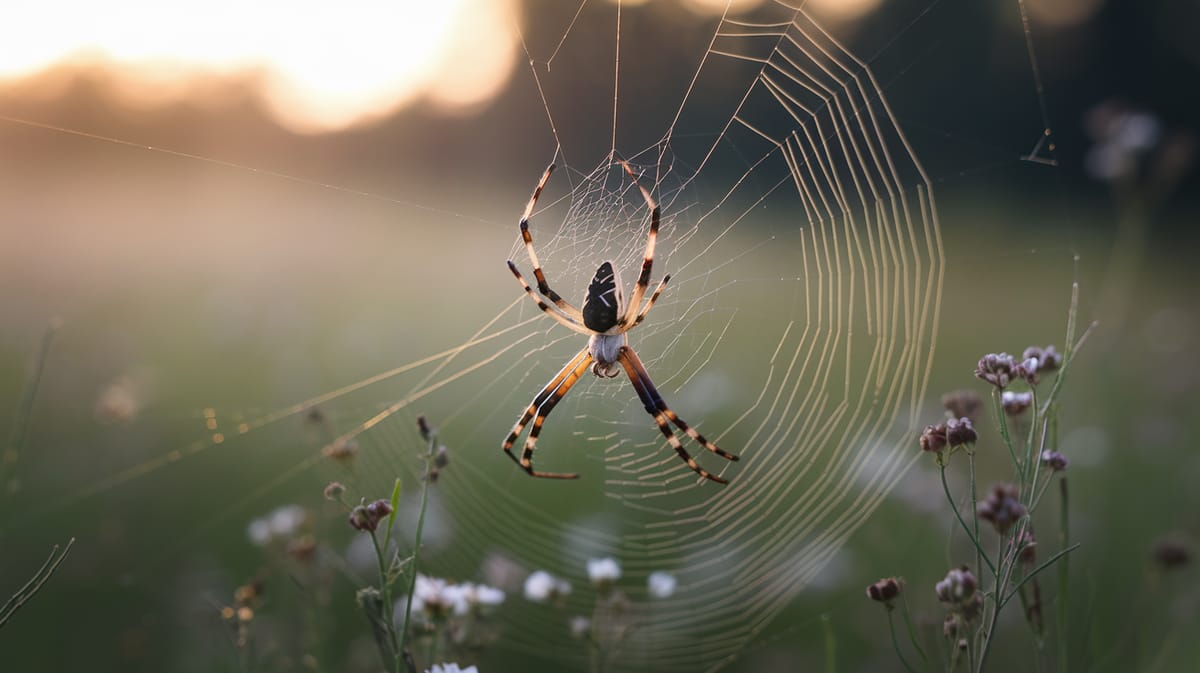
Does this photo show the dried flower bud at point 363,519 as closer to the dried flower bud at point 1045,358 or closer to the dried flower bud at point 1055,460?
the dried flower bud at point 1055,460

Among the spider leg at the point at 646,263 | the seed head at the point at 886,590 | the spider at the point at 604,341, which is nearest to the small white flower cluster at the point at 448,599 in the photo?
the seed head at the point at 886,590

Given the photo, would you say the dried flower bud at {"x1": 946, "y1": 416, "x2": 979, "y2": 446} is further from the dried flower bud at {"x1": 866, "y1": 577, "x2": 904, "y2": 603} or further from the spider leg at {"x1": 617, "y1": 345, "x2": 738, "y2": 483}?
the spider leg at {"x1": 617, "y1": 345, "x2": 738, "y2": 483}

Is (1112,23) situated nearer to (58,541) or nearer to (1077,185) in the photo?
(1077,185)

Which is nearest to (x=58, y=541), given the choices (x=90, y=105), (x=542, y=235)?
(x=542, y=235)

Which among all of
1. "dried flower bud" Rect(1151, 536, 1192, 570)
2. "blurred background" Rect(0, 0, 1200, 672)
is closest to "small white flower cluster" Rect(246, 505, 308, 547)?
"blurred background" Rect(0, 0, 1200, 672)

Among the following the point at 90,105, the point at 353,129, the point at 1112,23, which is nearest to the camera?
the point at 90,105

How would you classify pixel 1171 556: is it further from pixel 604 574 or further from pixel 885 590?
pixel 604 574
